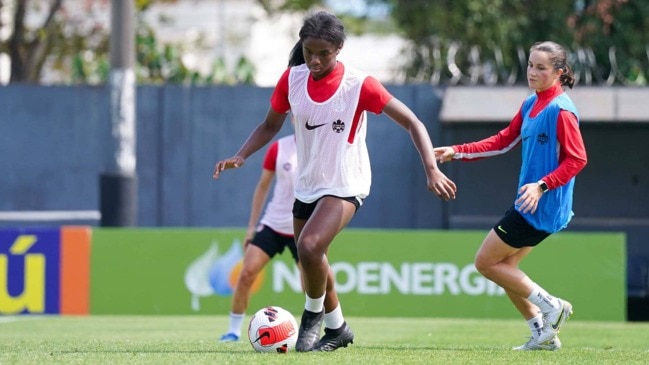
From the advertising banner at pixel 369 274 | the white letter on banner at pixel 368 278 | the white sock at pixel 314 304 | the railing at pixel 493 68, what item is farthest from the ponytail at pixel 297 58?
the railing at pixel 493 68

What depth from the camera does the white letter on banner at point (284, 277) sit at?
52.4 feet

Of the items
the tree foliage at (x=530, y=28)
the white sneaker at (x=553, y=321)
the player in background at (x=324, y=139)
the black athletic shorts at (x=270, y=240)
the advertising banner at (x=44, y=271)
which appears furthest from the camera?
the tree foliage at (x=530, y=28)

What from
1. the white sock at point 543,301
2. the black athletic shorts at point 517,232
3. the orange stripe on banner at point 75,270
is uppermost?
the black athletic shorts at point 517,232

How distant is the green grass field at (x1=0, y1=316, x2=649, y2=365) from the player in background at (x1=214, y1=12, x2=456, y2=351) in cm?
58

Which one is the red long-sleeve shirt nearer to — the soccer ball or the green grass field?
the green grass field

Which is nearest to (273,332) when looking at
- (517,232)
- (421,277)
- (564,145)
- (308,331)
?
(308,331)

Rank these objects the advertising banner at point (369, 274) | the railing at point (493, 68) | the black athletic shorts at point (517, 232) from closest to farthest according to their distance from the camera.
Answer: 1. the black athletic shorts at point (517, 232)
2. the advertising banner at point (369, 274)
3. the railing at point (493, 68)

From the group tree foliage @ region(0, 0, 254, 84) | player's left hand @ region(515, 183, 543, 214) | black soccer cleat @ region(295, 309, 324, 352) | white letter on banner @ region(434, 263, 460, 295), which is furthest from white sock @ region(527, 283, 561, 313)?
tree foliage @ region(0, 0, 254, 84)

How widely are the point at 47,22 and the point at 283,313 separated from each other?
21112 mm

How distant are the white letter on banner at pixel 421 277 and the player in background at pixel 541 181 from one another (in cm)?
699

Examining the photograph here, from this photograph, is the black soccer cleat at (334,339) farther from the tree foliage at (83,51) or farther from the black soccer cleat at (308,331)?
the tree foliage at (83,51)

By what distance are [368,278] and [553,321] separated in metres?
7.28

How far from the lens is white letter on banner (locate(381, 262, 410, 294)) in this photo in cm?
1608

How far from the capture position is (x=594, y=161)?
20703mm
